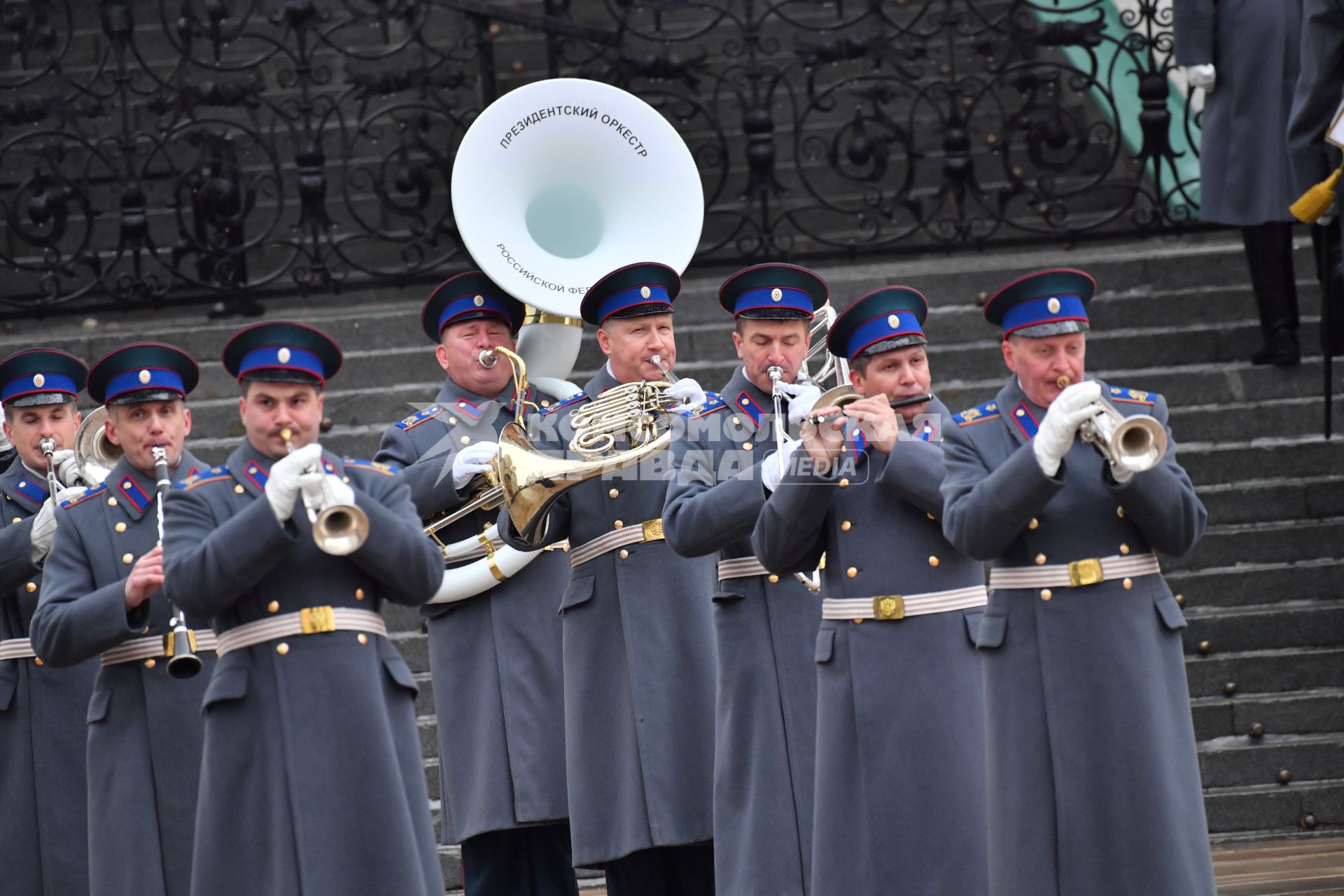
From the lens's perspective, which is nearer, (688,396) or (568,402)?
(688,396)

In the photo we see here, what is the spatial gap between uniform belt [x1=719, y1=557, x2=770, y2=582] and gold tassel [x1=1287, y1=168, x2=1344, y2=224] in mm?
3593

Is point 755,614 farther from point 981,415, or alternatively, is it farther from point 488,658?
point 488,658

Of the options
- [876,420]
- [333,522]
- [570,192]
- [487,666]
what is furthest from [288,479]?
[570,192]

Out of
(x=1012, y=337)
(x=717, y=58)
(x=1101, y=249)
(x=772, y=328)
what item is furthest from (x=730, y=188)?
(x=1012, y=337)

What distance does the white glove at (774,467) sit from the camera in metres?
6.15

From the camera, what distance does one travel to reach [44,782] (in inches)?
277

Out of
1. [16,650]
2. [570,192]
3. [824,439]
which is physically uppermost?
[570,192]

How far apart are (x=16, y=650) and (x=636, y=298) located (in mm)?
2475

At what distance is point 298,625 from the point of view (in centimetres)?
548

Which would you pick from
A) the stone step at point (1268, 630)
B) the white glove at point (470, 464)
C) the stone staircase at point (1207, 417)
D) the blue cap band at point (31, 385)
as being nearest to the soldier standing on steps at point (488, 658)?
the white glove at point (470, 464)

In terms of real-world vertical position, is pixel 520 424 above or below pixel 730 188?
below

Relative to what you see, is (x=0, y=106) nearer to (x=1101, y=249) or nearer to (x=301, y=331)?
(x=1101, y=249)

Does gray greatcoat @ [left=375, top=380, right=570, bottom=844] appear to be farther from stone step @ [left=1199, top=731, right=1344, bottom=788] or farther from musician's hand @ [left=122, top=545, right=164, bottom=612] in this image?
stone step @ [left=1199, top=731, right=1344, bottom=788]

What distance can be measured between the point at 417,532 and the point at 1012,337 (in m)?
Answer: 1.72
